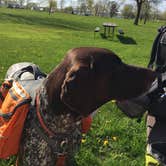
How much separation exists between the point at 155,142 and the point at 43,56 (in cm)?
972

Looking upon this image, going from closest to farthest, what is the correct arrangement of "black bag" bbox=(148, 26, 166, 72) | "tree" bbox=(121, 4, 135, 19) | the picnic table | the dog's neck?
the dog's neck < "black bag" bbox=(148, 26, 166, 72) < the picnic table < "tree" bbox=(121, 4, 135, 19)

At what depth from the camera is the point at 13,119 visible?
11.3 feet

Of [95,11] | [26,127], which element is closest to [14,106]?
[26,127]

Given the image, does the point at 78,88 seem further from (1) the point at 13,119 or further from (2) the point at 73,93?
(1) the point at 13,119

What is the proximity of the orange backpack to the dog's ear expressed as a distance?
0.61m

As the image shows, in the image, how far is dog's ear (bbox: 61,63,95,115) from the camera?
115 inches

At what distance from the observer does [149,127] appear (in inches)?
128

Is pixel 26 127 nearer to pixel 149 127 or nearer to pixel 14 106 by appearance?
pixel 14 106

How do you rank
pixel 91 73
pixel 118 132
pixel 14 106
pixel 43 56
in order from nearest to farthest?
pixel 91 73
pixel 14 106
pixel 118 132
pixel 43 56

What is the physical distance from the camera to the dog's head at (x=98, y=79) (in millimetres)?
2951

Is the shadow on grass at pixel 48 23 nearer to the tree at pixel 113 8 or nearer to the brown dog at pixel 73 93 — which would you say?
the brown dog at pixel 73 93

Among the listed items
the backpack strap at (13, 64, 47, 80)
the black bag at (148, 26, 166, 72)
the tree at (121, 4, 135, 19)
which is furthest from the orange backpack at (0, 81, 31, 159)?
the tree at (121, 4, 135, 19)

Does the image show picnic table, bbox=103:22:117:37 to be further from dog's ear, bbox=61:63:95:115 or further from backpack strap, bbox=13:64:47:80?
dog's ear, bbox=61:63:95:115

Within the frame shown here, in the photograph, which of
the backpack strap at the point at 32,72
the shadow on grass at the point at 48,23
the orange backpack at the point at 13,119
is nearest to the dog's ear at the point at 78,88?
the orange backpack at the point at 13,119
